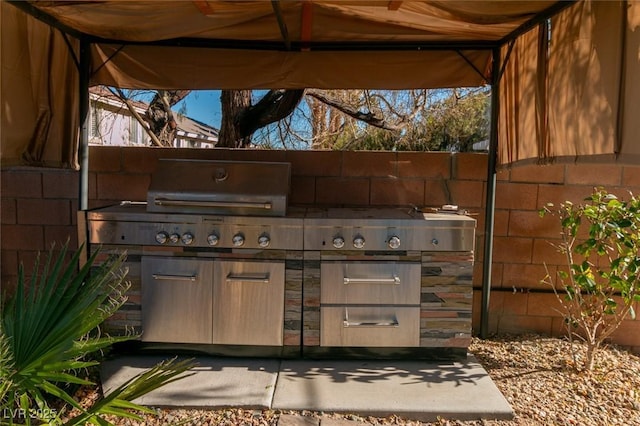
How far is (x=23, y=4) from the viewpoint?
7.82ft

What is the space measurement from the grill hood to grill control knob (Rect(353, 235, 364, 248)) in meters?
0.47

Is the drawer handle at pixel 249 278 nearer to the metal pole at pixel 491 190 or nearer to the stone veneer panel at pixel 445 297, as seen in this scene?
the stone veneer panel at pixel 445 297

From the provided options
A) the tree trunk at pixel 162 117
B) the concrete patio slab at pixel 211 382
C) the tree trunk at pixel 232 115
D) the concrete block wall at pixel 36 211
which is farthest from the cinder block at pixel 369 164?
the tree trunk at pixel 162 117

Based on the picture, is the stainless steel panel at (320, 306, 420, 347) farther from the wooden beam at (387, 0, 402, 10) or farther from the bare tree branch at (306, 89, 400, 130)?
the bare tree branch at (306, 89, 400, 130)

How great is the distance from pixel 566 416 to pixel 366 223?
1.47 m

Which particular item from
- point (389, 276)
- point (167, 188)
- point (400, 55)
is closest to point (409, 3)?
point (400, 55)

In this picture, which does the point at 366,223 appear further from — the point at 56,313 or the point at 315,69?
the point at 56,313

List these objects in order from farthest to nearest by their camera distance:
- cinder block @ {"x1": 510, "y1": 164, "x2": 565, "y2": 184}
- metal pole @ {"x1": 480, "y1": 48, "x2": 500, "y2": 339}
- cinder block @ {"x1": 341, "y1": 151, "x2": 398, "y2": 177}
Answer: cinder block @ {"x1": 341, "y1": 151, "x2": 398, "y2": 177}, cinder block @ {"x1": 510, "y1": 164, "x2": 565, "y2": 184}, metal pole @ {"x1": 480, "y1": 48, "x2": 500, "y2": 339}

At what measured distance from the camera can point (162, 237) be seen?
2680 mm

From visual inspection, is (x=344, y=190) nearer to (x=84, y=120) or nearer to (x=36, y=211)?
(x=84, y=120)

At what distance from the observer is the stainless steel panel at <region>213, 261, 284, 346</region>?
2.71 meters

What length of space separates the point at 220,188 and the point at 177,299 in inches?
28.9

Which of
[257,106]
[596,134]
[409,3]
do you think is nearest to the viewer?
[596,134]

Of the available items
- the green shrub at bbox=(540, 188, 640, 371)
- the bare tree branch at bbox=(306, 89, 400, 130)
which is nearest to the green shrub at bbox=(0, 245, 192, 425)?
the green shrub at bbox=(540, 188, 640, 371)
